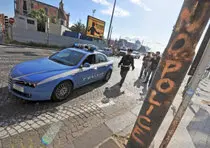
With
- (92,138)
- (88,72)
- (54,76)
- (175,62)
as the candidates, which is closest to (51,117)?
(54,76)

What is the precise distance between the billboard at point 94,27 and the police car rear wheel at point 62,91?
19083mm

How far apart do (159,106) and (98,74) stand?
165 inches

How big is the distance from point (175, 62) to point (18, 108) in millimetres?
3570

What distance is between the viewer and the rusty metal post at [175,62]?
1.18 m

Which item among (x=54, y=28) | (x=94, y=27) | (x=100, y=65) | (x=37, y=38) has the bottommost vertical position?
(x=37, y=38)

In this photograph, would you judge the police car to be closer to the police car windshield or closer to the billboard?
the police car windshield

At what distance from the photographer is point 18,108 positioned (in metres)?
3.22

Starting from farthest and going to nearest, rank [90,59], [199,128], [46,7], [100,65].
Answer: [46,7] → [100,65] → [90,59] → [199,128]

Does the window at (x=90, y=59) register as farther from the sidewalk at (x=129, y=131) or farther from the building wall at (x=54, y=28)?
the building wall at (x=54, y=28)

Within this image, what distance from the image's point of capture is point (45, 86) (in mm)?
3332

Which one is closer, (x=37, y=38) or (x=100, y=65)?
(x=100, y=65)

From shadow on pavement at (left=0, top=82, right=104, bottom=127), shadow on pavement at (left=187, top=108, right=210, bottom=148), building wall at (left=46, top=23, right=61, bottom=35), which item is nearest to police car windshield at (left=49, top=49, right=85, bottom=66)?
shadow on pavement at (left=0, top=82, right=104, bottom=127)

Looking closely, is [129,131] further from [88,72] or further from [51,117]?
[88,72]


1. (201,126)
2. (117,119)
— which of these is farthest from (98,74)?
(201,126)
